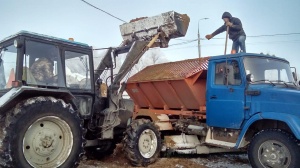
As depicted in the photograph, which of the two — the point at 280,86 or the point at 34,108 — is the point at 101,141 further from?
the point at 280,86

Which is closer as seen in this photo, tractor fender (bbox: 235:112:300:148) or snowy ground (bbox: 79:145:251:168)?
tractor fender (bbox: 235:112:300:148)

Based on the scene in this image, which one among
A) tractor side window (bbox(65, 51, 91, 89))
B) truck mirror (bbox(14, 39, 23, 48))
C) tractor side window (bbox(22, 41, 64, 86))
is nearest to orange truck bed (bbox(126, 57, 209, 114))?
tractor side window (bbox(65, 51, 91, 89))

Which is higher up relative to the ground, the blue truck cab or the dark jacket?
the dark jacket

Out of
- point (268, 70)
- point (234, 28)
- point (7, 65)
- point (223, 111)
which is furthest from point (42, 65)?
point (234, 28)

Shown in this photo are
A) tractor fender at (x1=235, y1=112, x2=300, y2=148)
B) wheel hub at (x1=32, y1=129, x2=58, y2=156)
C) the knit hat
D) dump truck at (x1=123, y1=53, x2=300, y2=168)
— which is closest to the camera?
wheel hub at (x1=32, y1=129, x2=58, y2=156)

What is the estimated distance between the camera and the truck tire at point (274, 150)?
15.1 feet

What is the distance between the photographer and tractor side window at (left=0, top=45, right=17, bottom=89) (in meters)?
4.74

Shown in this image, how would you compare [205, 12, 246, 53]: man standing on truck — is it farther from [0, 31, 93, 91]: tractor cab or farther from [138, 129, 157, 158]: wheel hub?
[0, 31, 93, 91]: tractor cab

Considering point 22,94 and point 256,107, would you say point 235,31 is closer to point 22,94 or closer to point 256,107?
point 256,107

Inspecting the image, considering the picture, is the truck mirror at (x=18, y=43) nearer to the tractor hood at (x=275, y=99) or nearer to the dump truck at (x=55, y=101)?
the dump truck at (x=55, y=101)

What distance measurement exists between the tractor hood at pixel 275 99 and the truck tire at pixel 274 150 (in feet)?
1.39

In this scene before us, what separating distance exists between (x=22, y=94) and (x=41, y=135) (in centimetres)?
69

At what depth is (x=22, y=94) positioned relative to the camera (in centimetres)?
429

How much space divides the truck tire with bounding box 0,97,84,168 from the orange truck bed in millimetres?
3028
